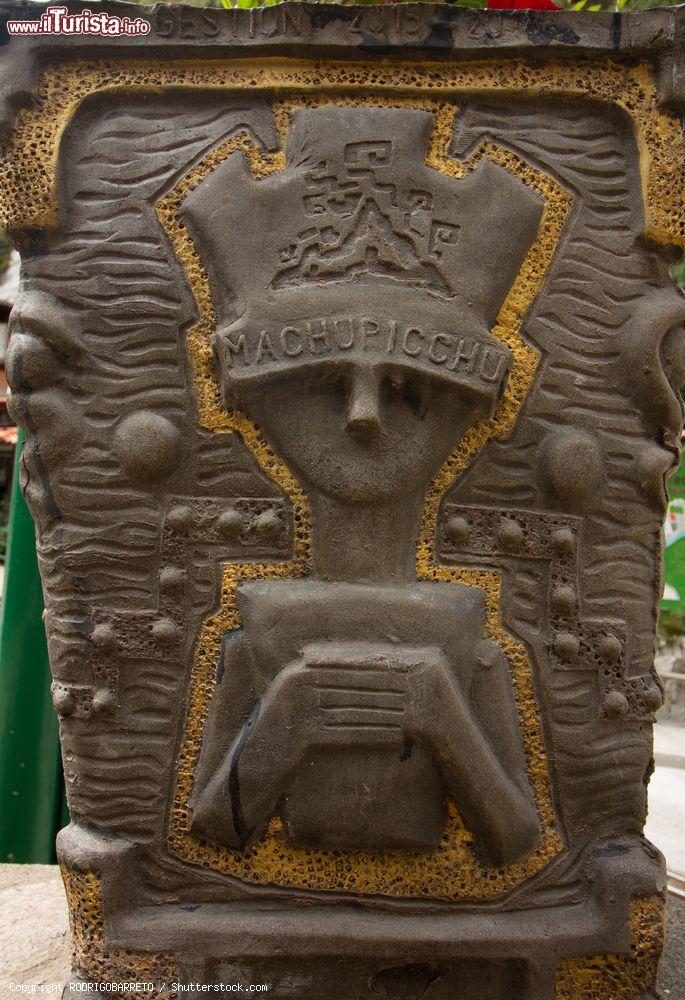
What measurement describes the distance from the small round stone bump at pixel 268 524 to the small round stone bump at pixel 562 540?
1.96ft

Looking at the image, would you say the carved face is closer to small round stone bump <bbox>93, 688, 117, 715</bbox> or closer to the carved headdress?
the carved headdress

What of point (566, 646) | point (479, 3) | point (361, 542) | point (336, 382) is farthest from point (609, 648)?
point (479, 3)

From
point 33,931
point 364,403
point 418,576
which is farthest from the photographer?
point 33,931

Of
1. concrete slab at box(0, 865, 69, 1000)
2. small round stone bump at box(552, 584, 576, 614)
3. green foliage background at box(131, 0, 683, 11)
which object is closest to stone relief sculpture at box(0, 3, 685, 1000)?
small round stone bump at box(552, 584, 576, 614)

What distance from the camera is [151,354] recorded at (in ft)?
5.78

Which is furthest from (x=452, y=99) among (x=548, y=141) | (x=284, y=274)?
(x=284, y=274)

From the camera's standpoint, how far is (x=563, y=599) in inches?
68.9

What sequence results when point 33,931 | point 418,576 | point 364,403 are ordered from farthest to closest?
1. point 33,931
2. point 418,576
3. point 364,403

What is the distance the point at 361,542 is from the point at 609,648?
1.94ft

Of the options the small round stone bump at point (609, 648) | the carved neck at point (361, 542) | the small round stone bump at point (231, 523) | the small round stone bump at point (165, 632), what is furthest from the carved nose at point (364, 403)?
the small round stone bump at point (609, 648)

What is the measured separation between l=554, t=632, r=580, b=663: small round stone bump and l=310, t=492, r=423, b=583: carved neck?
1.16 ft

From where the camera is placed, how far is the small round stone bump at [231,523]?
5.70 ft

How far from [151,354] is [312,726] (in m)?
0.86

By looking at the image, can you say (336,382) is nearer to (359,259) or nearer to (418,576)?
(359,259)
